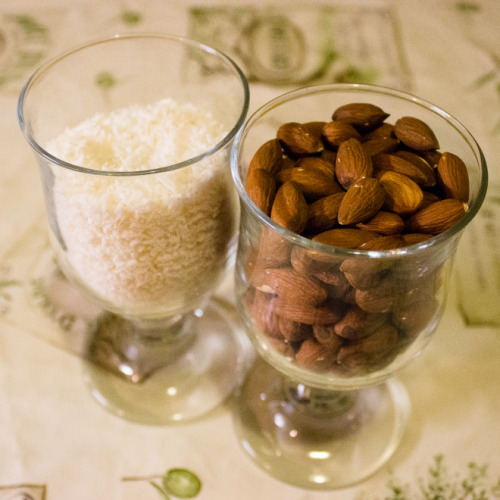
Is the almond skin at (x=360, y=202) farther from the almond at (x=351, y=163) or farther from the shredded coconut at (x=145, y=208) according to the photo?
the shredded coconut at (x=145, y=208)

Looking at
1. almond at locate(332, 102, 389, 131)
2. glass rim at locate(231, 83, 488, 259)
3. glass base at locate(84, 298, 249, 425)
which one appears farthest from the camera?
glass base at locate(84, 298, 249, 425)

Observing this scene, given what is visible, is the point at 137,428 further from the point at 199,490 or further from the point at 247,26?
the point at 247,26

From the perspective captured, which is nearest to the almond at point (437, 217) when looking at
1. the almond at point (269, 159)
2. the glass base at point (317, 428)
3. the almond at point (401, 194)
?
the almond at point (401, 194)

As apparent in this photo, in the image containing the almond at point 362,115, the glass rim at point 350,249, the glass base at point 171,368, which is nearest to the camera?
the glass rim at point 350,249

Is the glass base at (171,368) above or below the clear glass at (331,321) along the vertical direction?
below

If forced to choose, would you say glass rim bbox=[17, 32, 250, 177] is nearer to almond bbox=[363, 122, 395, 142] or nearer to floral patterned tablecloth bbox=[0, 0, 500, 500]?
almond bbox=[363, 122, 395, 142]

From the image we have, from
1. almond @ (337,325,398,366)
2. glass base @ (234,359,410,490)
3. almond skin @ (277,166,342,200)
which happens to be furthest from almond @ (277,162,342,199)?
glass base @ (234,359,410,490)

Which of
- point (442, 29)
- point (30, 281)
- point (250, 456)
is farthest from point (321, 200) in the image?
point (442, 29)
